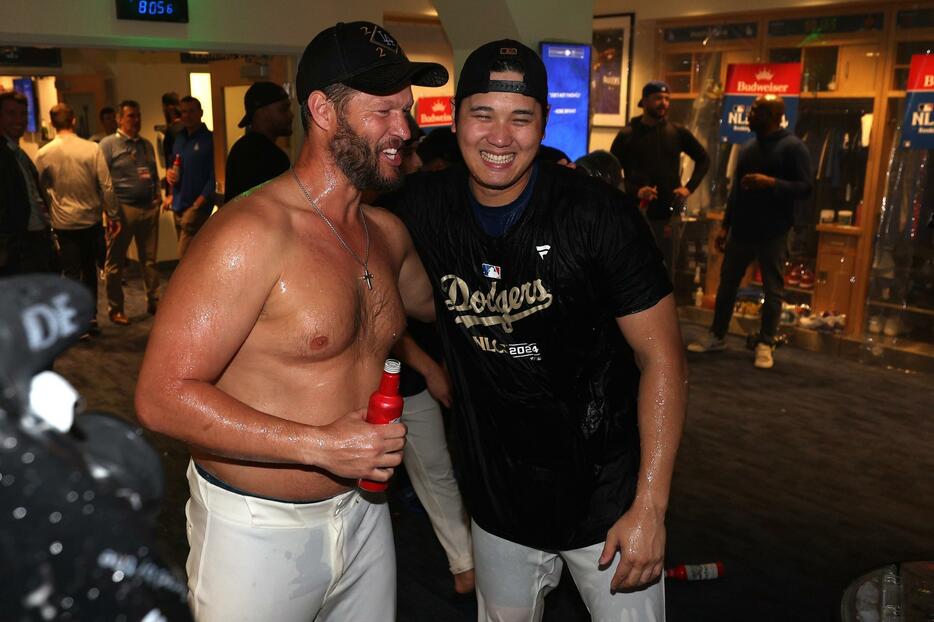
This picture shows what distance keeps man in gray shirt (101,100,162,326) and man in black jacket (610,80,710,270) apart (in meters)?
4.15

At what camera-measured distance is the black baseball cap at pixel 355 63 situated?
198cm

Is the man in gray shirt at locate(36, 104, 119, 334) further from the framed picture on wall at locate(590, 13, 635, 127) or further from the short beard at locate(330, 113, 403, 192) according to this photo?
the short beard at locate(330, 113, 403, 192)

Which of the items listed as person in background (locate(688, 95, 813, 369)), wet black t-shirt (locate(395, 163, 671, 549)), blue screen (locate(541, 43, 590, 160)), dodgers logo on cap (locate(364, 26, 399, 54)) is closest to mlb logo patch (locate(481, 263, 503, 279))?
wet black t-shirt (locate(395, 163, 671, 549))

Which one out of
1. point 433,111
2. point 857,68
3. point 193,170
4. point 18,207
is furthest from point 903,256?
point 18,207

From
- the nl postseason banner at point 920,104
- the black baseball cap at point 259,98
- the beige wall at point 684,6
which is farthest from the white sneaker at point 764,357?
the black baseball cap at point 259,98

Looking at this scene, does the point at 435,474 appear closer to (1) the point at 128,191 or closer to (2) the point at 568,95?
(2) the point at 568,95

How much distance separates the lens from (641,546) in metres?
2.02

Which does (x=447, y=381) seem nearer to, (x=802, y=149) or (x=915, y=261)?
(x=802, y=149)

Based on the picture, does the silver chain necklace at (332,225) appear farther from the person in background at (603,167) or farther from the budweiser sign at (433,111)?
the budweiser sign at (433,111)

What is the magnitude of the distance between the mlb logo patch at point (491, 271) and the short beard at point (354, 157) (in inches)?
12.7

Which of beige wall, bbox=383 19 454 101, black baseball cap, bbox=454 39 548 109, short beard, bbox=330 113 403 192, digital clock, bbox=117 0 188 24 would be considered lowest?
short beard, bbox=330 113 403 192

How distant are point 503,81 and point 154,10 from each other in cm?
520

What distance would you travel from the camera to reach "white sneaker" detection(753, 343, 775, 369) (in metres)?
6.62

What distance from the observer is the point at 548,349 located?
6.94ft
